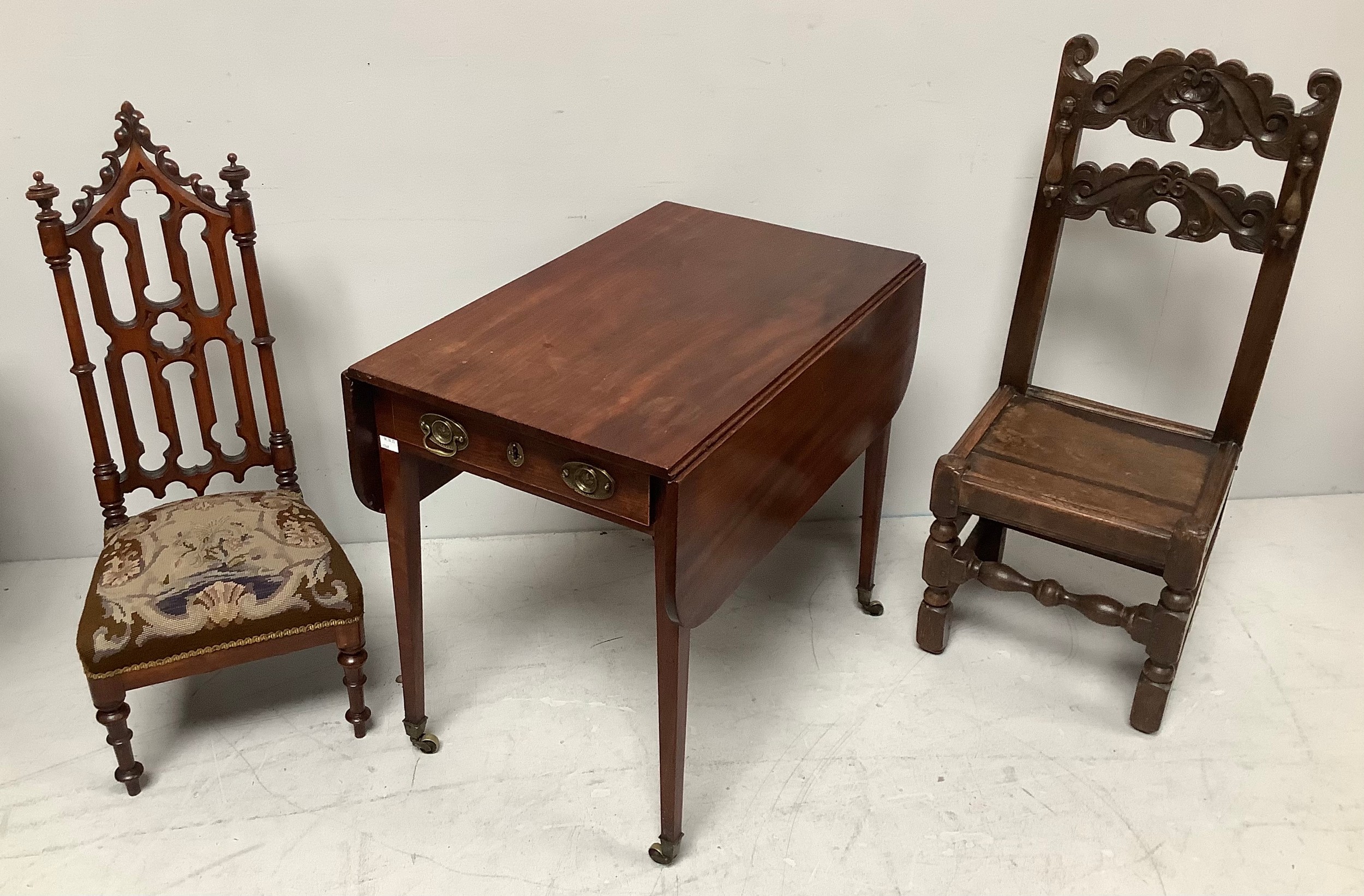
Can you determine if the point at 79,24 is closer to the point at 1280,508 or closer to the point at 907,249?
the point at 907,249

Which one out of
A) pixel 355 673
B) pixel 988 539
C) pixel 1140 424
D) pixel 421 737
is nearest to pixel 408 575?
pixel 355 673

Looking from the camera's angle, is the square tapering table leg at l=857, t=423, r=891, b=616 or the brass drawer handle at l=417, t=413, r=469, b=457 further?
the square tapering table leg at l=857, t=423, r=891, b=616

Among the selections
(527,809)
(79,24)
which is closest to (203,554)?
(527,809)

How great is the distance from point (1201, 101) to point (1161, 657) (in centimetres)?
102

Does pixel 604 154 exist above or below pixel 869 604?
above

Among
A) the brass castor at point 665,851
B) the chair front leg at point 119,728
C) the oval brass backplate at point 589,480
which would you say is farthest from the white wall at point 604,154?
the brass castor at point 665,851

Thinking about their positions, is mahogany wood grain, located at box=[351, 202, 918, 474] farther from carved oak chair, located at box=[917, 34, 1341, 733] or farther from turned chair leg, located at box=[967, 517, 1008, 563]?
turned chair leg, located at box=[967, 517, 1008, 563]

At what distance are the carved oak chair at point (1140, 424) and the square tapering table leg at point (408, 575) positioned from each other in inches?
37.8

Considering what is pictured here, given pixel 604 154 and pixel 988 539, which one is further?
pixel 988 539

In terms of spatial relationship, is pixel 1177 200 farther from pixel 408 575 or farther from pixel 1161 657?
pixel 408 575

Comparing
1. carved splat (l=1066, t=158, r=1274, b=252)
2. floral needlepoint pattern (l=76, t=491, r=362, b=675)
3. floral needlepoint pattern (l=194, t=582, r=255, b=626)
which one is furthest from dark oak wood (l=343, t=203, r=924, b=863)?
carved splat (l=1066, t=158, r=1274, b=252)

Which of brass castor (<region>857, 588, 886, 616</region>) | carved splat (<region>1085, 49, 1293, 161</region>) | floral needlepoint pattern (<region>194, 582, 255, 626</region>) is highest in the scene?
carved splat (<region>1085, 49, 1293, 161</region>)

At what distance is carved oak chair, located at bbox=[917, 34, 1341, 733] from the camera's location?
2121 mm

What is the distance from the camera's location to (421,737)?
7.35 feet
